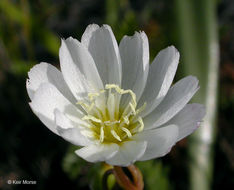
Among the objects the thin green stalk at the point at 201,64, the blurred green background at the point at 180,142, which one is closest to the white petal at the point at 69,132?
the blurred green background at the point at 180,142

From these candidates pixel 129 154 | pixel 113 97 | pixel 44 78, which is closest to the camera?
pixel 129 154

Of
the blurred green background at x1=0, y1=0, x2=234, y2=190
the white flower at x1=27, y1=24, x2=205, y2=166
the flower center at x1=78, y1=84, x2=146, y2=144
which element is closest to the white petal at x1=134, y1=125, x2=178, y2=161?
the white flower at x1=27, y1=24, x2=205, y2=166

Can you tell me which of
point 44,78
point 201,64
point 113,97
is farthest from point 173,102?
point 201,64

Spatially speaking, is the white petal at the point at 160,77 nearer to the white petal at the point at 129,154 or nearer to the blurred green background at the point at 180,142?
the white petal at the point at 129,154

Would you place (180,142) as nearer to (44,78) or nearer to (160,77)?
(160,77)

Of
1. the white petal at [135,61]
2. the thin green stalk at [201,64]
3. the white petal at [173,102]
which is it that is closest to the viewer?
the white petal at [173,102]

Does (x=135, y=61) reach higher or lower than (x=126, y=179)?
higher

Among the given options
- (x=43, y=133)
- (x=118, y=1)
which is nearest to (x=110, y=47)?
(x=43, y=133)

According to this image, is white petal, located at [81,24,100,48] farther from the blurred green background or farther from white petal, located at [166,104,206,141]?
the blurred green background
